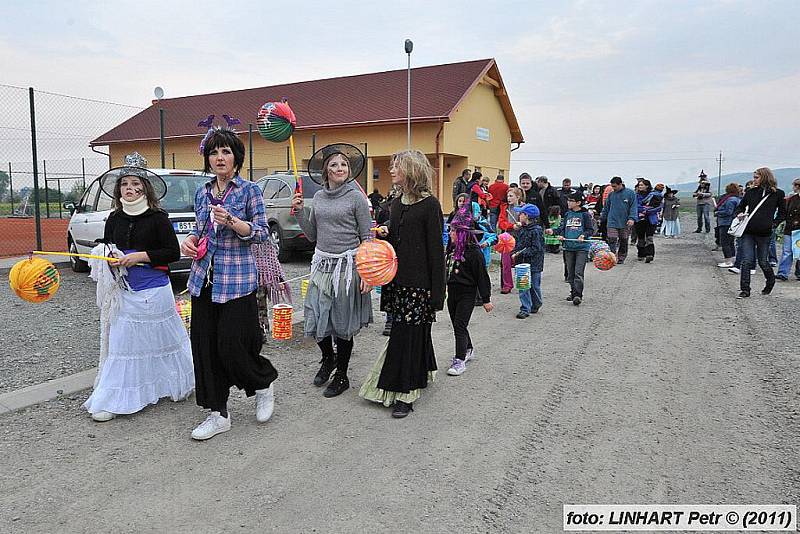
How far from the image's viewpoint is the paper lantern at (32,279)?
12.5 feet

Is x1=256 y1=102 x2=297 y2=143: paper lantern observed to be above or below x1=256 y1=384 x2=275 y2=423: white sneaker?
above

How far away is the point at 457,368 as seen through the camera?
522 cm

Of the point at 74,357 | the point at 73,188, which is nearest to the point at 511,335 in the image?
the point at 74,357

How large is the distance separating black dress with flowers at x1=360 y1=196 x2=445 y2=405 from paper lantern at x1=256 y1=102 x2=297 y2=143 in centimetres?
118

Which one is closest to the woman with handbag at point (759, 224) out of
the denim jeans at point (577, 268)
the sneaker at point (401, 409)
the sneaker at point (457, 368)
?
the denim jeans at point (577, 268)

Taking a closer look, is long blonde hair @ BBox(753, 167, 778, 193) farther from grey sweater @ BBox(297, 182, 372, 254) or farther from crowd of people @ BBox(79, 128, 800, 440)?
grey sweater @ BBox(297, 182, 372, 254)

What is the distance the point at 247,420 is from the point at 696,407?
3.36 meters

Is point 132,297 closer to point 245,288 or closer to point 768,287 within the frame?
point 245,288

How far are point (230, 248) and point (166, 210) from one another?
5089 millimetres

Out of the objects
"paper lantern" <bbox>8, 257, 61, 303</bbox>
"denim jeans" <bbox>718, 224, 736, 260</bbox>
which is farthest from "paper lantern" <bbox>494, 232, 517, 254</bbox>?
"denim jeans" <bbox>718, 224, 736, 260</bbox>

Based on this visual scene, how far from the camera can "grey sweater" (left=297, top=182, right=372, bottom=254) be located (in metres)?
4.54

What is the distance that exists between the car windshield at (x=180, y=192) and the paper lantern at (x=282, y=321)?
3.73 metres

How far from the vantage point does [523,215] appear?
25.1ft

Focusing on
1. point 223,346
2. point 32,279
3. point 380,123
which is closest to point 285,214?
point 32,279
